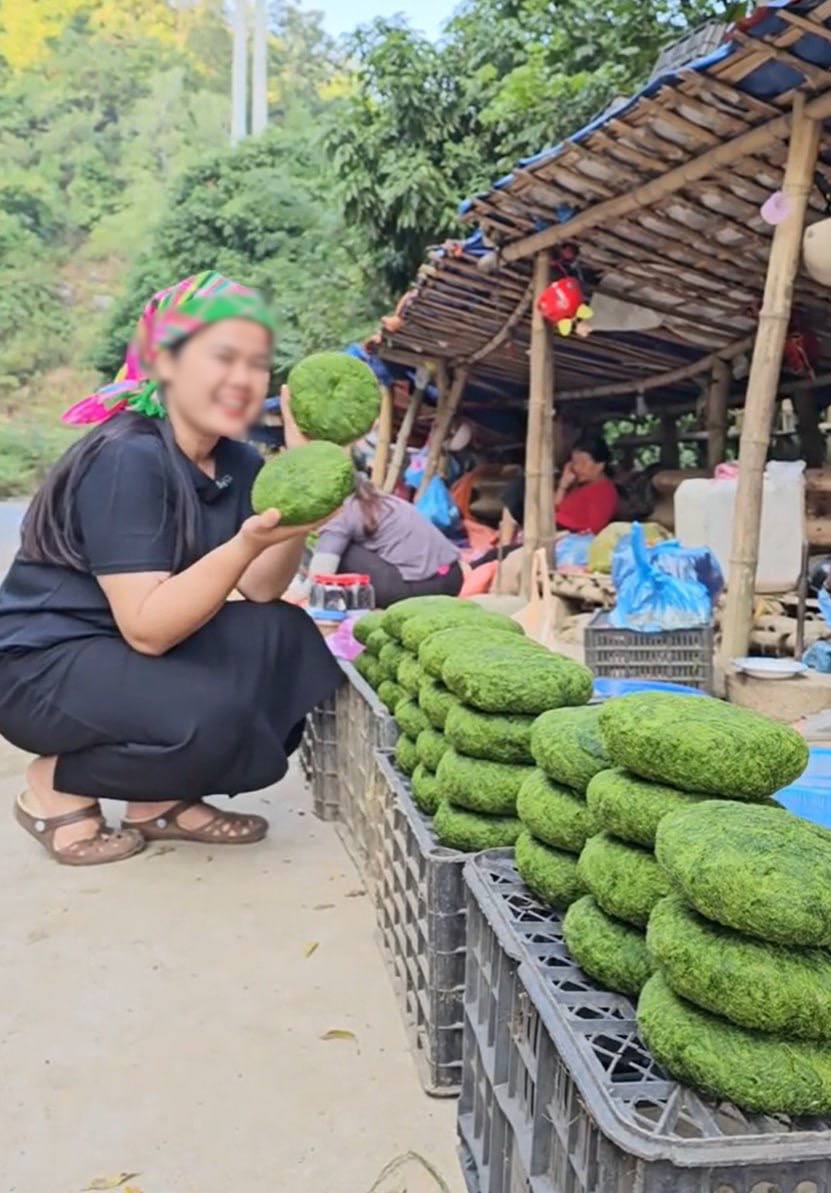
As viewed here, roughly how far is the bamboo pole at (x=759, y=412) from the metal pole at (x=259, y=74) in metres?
49.3

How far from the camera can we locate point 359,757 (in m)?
2.85

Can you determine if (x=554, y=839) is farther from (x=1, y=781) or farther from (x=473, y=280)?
(x=473, y=280)

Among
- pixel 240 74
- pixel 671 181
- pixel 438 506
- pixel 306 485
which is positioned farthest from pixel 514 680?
pixel 240 74

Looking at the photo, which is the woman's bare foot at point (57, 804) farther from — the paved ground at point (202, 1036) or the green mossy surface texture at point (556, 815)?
the green mossy surface texture at point (556, 815)

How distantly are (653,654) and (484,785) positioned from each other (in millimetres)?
2541

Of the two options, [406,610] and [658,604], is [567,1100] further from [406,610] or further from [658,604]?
[658,604]

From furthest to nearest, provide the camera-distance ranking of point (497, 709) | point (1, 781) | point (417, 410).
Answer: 1. point (417, 410)
2. point (1, 781)
3. point (497, 709)

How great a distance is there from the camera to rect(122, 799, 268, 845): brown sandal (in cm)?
293

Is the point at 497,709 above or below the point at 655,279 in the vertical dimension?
below

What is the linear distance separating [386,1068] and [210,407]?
1.46 metres

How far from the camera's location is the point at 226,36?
67.3 m

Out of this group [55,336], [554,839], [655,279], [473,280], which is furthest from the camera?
[55,336]

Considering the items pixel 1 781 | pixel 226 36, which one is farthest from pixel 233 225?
pixel 226 36

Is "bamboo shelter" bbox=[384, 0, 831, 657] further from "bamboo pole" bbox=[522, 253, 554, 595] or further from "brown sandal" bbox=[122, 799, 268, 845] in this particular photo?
"brown sandal" bbox=[122, 799, 268, 845]
